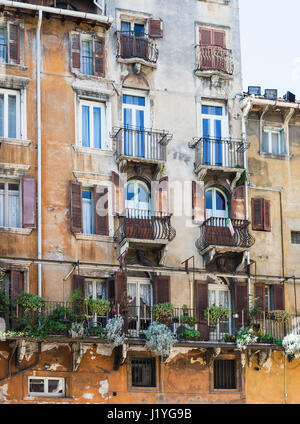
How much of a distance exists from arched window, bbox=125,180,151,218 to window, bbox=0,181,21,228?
4.07 metres

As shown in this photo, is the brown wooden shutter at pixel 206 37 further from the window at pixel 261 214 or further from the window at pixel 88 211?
the window at pixel 88 211

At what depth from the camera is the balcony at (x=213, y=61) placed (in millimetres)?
45688

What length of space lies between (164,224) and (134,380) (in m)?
5.57

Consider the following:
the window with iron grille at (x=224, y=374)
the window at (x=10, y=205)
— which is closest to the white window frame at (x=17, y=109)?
the window at (x=10, y=205)

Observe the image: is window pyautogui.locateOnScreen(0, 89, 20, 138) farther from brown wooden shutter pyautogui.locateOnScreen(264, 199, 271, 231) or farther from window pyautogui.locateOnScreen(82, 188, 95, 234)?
brown wooden shutter pyautogui.locateOnScreen(264, 199, 271, 231)

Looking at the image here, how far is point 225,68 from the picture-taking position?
46219 millimetres

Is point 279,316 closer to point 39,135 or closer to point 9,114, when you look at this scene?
point 39,135

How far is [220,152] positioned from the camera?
1774 inches

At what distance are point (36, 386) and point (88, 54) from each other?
12431mm

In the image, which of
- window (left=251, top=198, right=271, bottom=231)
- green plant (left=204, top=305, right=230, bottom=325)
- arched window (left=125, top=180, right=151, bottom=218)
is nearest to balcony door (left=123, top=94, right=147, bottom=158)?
arched window (left=125, top=180, right=151, bottom=218)

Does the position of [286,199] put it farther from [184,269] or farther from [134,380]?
[134,380]

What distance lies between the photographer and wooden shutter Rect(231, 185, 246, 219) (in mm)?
44594

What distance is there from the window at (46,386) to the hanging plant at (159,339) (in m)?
3.19

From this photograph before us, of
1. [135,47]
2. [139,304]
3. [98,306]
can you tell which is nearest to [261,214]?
[139,304]
